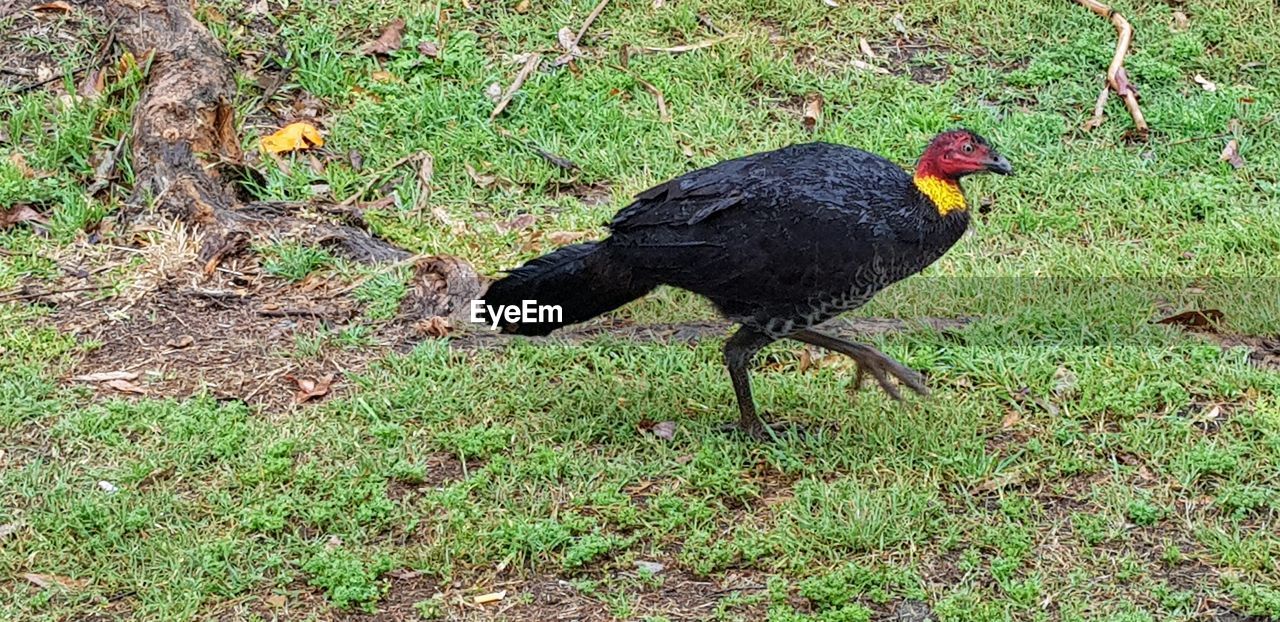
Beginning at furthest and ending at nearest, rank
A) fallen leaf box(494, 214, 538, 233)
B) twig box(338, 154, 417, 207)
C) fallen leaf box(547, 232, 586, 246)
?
1. twig box(338, 154, 417, 207)
2. fallen leaf box(494, 214, 538, 233)
3. fallen leaf box(547, 232, 586, 246)

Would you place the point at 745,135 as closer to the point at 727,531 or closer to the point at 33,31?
the point at 727,531

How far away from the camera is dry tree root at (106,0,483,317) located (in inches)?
258

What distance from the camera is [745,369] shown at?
5.38 metres

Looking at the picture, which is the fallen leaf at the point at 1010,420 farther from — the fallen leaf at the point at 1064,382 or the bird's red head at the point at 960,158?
the bird's red head at the point at 960,158

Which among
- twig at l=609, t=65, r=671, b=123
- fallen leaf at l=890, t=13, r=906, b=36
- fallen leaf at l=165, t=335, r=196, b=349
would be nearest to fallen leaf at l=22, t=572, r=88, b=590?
fallen leaf at l=165, t=335, r=196, b=349

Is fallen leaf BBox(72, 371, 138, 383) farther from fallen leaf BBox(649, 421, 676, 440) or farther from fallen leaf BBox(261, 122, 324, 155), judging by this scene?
fallen leaf BBox(649, 421, 676, 440)

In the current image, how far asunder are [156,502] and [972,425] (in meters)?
2.92

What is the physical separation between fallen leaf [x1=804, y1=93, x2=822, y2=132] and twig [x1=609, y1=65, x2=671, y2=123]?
2.34 ft

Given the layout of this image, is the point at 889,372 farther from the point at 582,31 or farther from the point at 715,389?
the point at 582,31

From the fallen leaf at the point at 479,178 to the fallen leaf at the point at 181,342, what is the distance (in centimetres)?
173

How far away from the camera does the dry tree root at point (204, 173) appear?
6551 mm

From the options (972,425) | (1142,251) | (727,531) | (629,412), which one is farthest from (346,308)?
(1142,251)

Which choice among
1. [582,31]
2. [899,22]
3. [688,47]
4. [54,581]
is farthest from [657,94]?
[54,581]

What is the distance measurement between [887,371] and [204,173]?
334 centimetres
